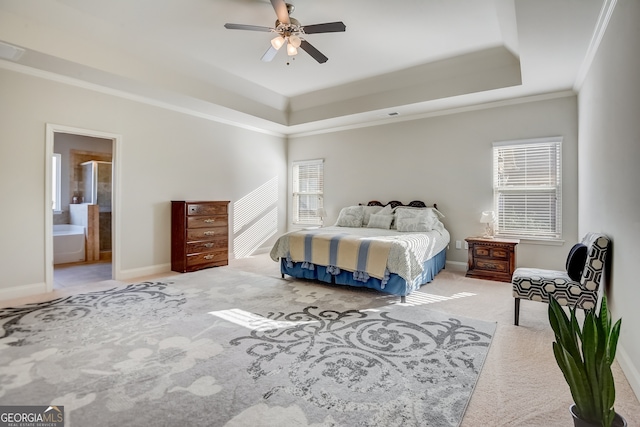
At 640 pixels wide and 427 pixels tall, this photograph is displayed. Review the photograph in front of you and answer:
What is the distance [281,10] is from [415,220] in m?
3.42

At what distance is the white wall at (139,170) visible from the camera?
3.75 metres

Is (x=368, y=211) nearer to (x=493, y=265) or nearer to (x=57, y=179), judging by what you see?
(x=493, y=265)

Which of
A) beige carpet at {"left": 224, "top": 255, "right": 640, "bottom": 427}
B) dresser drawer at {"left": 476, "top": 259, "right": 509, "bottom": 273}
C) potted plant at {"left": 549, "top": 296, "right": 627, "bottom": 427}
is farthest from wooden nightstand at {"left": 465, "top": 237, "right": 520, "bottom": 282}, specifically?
potted plant at {"left": 549, "top": 296, "right": 627, "bottom": 427}

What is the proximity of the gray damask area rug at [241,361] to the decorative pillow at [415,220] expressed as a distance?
5.33 feet

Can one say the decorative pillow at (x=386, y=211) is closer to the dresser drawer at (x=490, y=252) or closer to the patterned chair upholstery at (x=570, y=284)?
the dresser drawer at (x=490, y=252)

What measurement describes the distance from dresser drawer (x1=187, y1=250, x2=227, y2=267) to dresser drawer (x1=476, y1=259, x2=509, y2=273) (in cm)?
417

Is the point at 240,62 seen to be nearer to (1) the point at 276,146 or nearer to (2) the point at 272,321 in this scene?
(1) the point at 276,146

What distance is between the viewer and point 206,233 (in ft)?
17.6

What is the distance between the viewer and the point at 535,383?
2016 millimetres

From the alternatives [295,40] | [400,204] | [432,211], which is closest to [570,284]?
[432,211]

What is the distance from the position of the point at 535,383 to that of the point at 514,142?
3.89m

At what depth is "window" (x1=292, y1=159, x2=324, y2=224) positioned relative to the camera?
280 inches

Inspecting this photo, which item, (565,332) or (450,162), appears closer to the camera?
(565,332)

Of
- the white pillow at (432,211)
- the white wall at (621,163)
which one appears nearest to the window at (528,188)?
the white pillow at (432,211)
